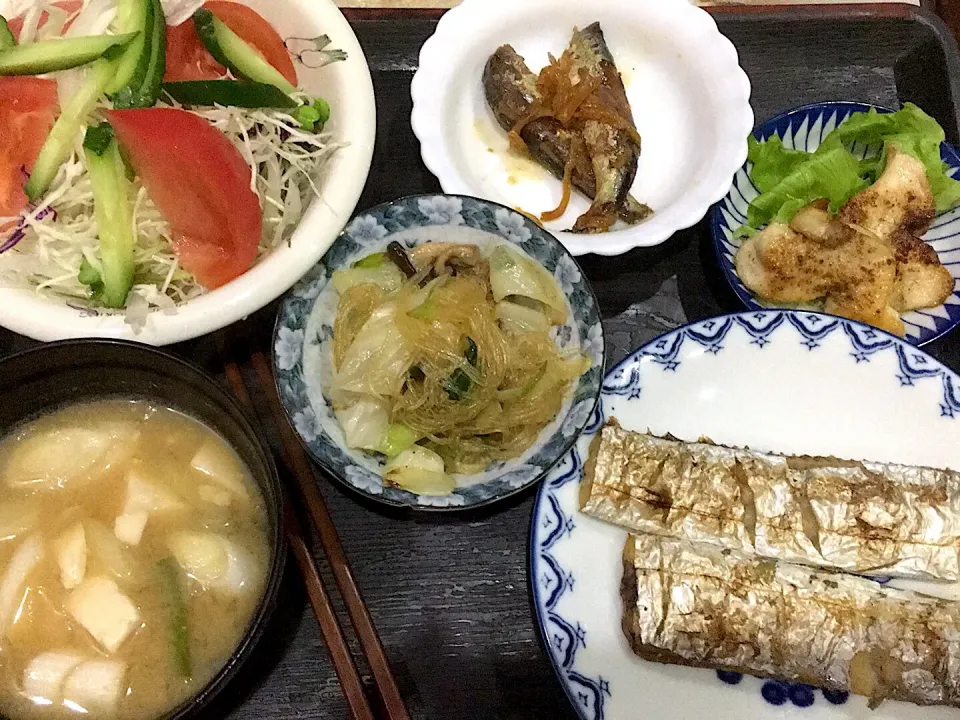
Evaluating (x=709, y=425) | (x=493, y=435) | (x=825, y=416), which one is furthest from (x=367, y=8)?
(x=825, y=416)

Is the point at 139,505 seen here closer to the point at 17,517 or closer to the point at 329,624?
the point at 17,517

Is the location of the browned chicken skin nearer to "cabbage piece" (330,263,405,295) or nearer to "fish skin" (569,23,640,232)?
"fish skin" (569,23,640,232)

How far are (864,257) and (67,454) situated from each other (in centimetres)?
181

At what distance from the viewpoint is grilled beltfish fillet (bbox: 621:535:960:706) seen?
4.67 feet

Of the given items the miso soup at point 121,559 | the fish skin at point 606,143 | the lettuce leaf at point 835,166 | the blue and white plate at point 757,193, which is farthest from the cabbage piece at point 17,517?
the lettuce leaf at point 835,166

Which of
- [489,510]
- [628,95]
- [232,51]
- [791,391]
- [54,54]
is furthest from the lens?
[628,95]

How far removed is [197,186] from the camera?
4.60 feet

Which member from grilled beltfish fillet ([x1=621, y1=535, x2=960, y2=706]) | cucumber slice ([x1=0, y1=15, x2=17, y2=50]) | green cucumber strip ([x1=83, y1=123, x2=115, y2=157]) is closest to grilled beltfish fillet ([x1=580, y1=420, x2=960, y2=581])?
grilled beltfish fillet ([x1=621, y1=535, x2=960, y2=706])

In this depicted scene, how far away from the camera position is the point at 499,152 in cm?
201

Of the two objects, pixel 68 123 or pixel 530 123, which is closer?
pixel 68 123

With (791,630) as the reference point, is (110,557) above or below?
above

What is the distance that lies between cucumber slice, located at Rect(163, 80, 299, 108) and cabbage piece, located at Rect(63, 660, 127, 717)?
1072mm

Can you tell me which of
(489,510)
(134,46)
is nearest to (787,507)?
(489,510)

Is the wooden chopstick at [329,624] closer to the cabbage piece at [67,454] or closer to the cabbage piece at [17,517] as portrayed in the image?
the cabbage piece at [67,454]
